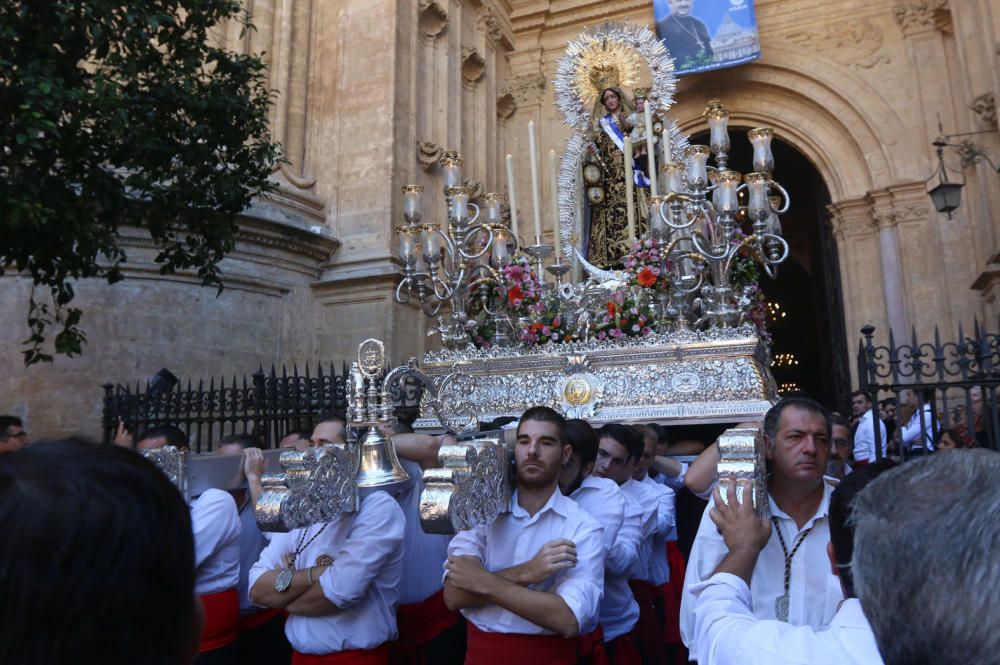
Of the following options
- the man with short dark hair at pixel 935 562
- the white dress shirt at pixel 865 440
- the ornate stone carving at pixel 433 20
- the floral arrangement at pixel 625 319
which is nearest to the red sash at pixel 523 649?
the man with short dark hair at pixel 935 562

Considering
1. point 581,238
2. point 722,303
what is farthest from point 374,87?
point 722,303

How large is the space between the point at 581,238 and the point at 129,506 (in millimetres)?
7381

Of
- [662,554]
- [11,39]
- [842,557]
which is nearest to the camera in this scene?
[842,557]

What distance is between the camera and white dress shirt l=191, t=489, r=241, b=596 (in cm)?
310

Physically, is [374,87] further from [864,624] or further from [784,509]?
[864,624]

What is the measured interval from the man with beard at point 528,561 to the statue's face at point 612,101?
20.1 ft

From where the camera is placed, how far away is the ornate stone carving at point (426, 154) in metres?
11.4

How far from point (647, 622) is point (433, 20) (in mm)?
11264

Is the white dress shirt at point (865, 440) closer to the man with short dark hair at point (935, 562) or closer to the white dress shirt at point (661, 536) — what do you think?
the white dress shirt at point (661, 536)

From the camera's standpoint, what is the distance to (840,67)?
42.9ft

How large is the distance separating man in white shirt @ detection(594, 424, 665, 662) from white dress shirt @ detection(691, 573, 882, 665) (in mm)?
1676

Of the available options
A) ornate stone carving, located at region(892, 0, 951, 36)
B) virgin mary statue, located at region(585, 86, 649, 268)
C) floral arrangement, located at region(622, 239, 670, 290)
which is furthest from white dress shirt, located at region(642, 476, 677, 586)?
ornate stone carving, located at region(892, 0, 951, 36)

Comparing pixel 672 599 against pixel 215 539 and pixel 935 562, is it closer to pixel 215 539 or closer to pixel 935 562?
pixel 215 539

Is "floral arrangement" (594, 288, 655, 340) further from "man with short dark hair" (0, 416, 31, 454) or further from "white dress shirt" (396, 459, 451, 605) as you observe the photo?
"man with short dark hair" (0, 416, 31, 454)
